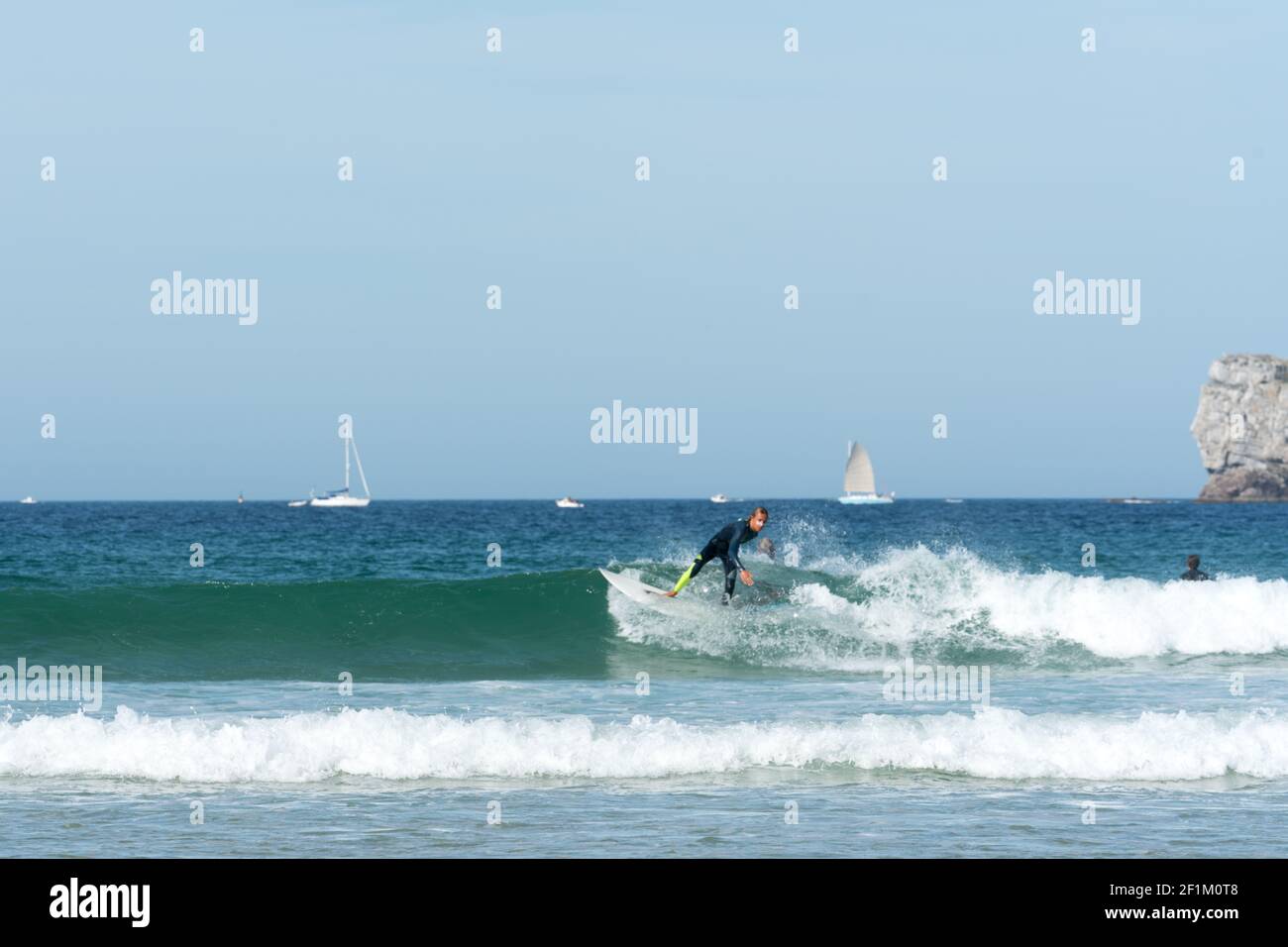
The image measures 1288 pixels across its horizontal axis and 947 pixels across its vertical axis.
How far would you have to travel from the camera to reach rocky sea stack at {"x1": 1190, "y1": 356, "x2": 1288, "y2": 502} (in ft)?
481

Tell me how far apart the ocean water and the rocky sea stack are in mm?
129075

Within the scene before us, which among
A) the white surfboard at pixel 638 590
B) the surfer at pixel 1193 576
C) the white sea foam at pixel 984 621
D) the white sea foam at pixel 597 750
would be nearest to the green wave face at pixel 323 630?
the white surfboard at pixel 638 590

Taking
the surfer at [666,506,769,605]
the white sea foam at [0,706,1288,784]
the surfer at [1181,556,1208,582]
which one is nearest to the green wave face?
the surfer at [666,506,769,605]

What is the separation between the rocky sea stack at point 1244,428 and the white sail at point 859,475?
42.4 metres

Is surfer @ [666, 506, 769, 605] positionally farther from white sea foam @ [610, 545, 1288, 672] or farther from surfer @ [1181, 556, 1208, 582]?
surfer @ [1181, 556, 1208, 582]

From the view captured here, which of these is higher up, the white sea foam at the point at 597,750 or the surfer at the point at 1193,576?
the surfer at the point at 1193,576

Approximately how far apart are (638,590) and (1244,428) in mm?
142109

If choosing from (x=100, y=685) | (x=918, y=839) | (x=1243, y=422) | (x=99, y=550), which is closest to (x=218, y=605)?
(x=100, y=685)

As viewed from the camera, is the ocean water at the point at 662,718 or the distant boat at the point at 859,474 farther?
the distant boat at the point at 859,474

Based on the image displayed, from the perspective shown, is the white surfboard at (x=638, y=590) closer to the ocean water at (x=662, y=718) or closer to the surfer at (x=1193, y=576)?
the ocean water at (x=662, y=718)

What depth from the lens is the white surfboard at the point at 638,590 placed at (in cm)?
2452

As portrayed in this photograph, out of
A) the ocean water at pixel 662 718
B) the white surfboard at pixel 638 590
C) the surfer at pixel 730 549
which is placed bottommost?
the ocean water at pixel 662 718

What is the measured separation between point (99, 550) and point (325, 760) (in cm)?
4716
